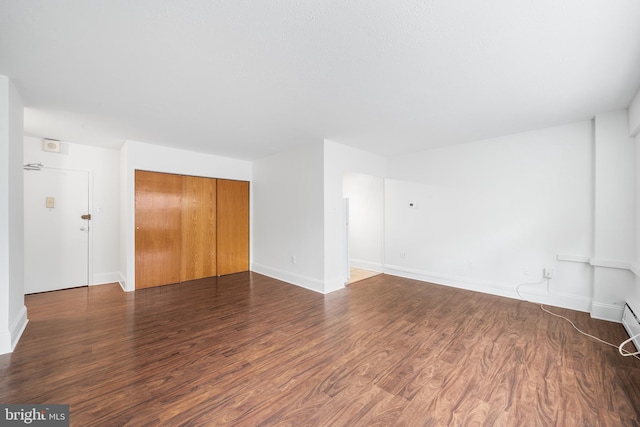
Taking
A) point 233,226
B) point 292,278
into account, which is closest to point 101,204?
point 233,226

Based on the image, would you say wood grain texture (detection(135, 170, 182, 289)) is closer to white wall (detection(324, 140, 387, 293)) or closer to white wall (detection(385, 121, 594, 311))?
white wall (detection(324, 140, 387, 293))

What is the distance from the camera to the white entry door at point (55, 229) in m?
3.89

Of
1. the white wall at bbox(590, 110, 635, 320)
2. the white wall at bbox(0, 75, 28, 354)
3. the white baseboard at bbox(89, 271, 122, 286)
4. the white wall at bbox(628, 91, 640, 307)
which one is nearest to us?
the white wall at bbox(0, 75, 28, 354)

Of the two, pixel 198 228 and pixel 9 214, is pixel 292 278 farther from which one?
pixel 9 214

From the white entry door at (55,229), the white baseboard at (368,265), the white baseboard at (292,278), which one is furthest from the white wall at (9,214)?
the white baseboard at (368,265)

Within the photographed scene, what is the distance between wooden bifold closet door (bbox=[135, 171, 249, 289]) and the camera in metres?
4.24

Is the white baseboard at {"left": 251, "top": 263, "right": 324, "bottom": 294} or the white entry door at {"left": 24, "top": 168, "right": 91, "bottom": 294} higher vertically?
the white entry door at {"left": 24, "top": 168, "right": 91, "bottom": 294}

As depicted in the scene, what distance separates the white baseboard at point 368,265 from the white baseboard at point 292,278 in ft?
6.07

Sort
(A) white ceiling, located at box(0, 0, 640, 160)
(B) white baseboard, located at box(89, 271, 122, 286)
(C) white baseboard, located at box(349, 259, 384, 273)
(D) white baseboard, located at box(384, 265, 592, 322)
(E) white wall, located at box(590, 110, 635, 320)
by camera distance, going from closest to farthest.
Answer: (A) white ceiling, located at box(0, 0, 640, 160) → (E) white wall, located at box(590, 110, 635, 320) → (D) white baseboard, located at box(384, 265, 592, 322) → (B) white baseboard, located at box(89, 271, 122, 286) → (C) white baseboard, located at box(349, 259, 384, 273)

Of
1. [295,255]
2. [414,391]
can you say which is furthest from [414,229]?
[414,391]

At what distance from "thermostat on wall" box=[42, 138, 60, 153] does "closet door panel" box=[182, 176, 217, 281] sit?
72.9 inches

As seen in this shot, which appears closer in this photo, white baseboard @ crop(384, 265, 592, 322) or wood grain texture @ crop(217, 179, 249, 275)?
white baseboard @ crop(384, 265, 592, 322)

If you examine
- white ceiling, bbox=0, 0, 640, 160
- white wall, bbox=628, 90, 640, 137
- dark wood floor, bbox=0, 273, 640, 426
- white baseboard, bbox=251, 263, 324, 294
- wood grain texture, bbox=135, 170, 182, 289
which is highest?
white ceiling, bbox=0, 0, 640, 160

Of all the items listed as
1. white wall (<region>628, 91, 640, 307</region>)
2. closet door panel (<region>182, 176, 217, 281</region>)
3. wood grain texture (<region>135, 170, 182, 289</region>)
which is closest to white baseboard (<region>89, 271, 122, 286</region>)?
wood grain texture (<region>135, 170, 182, 289</region>)
